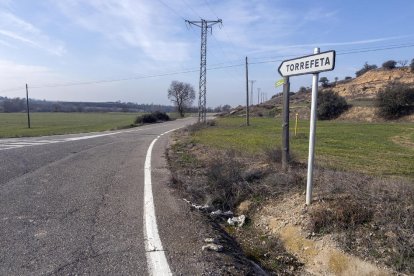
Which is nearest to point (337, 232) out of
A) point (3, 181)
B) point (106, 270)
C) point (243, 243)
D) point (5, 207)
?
point (243, 243)

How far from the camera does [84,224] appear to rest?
536cm

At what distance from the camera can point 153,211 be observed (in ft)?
20.3

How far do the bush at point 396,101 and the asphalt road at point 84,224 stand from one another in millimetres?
45478

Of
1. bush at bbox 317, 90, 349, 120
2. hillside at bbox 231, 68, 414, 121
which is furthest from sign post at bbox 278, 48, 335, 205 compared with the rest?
hillside at bbox 231, 68, 414, 121

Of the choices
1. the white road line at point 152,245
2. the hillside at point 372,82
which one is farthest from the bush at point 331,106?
the white road line at point 152,245

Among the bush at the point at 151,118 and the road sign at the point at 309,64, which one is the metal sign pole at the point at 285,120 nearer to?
the road sign at the point at 309,64

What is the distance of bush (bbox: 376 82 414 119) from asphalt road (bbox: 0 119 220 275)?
45478 mm

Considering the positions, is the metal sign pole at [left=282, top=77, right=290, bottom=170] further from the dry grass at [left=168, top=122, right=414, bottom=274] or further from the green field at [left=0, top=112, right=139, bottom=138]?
the green field at [left=0, top=112, right=139, bottom=138]

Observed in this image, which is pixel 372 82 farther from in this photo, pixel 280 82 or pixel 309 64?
pixel 309 64

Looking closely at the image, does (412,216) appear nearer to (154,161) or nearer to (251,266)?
(251,266)

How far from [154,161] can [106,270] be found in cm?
862

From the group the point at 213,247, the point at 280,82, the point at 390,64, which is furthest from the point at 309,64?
the point at 390,64

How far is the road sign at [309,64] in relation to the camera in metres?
5.86

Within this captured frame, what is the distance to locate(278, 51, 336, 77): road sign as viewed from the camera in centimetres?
586
